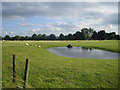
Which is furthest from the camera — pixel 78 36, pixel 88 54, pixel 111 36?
pixel 78 36

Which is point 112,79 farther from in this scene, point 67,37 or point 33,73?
point 67,37

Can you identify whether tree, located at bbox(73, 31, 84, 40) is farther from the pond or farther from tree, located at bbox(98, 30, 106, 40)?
the pond

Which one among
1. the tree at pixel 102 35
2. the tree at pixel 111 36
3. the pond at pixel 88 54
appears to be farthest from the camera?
the tree at pixel 102 35

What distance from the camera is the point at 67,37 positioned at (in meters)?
199

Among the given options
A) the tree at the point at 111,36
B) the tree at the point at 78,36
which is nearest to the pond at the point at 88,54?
the tree at the point at 111,36

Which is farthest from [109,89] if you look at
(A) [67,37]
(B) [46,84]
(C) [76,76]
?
(A) [67,37]

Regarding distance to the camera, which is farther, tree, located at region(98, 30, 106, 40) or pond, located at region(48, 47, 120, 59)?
tree, located at region(98, 30, 106, 40)

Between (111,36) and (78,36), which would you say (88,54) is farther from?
(78,36)

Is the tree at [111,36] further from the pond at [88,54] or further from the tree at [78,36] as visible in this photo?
the pond at [88,54]

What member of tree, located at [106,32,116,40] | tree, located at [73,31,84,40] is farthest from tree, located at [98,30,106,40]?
tree, located at [73,31,84,40]

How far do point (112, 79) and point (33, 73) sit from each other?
8854 mm

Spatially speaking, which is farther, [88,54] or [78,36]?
[78,36]

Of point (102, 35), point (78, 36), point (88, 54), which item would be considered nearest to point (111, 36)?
point (102, 35)

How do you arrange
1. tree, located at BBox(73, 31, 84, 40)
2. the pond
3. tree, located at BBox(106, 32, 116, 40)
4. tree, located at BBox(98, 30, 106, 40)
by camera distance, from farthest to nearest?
tree, located at BBox(73, 31, 84, 40) → tree, located at BBox(98, 30, 106, 40) → tree, located at BBox(106, 32, 116, 40) → the pond
